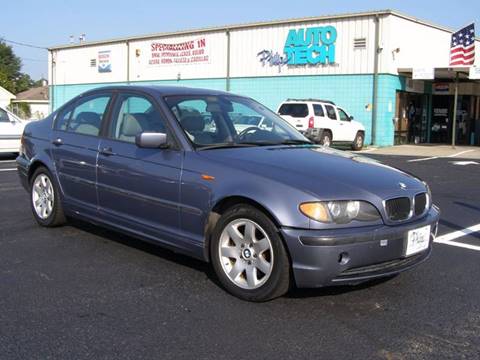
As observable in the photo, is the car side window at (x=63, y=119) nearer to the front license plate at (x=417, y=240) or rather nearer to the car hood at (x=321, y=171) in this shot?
the car hood at (x=321, y=171)

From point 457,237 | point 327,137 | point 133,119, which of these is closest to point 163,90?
point 133,119

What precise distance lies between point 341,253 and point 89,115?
10.5 ft

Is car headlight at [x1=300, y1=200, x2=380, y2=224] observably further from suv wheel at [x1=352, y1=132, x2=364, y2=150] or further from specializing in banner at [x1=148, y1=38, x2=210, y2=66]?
specializing in banner at [x1=148, y1=38, x2=210, y2=66]

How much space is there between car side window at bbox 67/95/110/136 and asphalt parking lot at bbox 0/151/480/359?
1140 millimetres

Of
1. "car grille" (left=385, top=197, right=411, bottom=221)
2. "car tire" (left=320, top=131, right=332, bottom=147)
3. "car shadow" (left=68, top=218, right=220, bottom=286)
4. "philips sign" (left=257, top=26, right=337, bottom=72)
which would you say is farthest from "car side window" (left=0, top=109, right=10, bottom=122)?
"philips sign" (left=257, top=26, right=337, bottom=72)

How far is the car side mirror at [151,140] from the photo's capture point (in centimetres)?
479

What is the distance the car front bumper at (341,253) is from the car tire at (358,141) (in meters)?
18.8

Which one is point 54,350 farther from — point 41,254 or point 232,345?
point 41,254

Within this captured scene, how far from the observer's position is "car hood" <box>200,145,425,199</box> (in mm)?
4156

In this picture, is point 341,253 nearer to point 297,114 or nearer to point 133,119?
point 133,119

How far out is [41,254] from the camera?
18.2 ft

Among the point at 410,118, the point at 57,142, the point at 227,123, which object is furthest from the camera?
the point at 410,118

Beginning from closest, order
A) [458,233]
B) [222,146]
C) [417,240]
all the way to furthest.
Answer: [417,240] → [222,146] → [458,233]

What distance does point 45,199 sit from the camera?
21.5 feet
